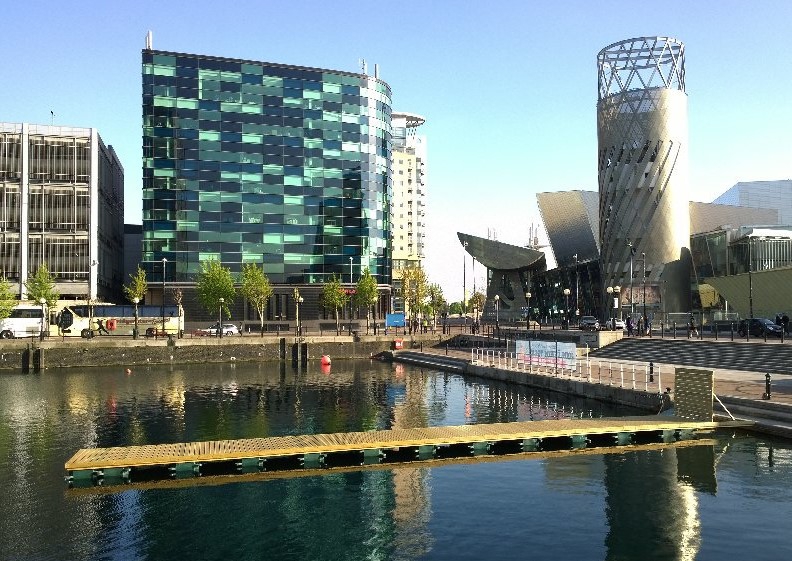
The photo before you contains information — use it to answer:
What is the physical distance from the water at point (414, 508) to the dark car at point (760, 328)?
3775 cm

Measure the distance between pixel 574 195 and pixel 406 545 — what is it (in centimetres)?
13442

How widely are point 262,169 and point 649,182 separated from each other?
64.0 meters

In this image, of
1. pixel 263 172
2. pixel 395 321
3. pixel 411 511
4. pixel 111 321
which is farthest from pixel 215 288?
pixel 411 511

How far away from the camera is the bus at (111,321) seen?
8756 cm

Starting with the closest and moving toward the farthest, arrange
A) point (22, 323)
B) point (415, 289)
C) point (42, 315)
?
point (22, 323)
point (42, 315)
point (415, 289)

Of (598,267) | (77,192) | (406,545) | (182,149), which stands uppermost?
(182,149)

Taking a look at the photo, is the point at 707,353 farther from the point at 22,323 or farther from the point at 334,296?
the point at 22,323

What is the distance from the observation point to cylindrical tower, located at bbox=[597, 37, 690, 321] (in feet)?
387

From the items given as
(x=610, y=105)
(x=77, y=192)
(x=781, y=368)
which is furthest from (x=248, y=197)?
(x=781, y=368)

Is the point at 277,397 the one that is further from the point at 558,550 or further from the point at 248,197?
the point at 248,197

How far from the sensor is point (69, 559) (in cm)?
1848

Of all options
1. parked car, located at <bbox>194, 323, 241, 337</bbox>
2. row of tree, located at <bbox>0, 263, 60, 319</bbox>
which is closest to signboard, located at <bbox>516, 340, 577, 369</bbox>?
parked car, located at <bbox>194, 323, 241, 337</bbox>

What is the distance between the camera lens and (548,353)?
56.5 m

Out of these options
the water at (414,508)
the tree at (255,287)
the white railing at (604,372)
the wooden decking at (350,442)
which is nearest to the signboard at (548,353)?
the white railing at (604,372)
